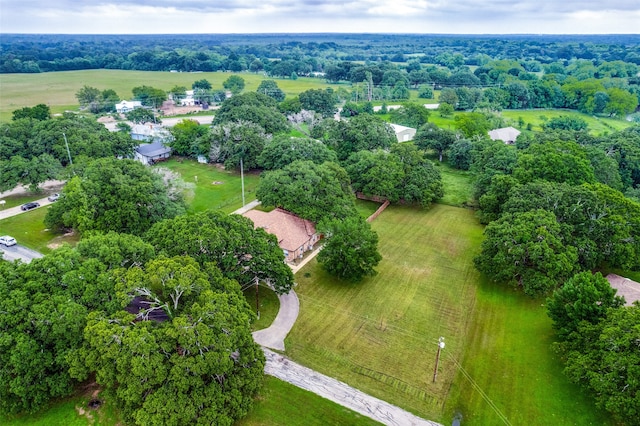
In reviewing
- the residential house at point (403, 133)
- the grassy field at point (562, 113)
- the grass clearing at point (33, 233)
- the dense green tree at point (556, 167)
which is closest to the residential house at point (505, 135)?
the residential house at point (403, 133)

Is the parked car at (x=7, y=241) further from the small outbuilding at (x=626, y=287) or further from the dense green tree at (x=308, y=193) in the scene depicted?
the small outbuilding at (x=626, y=287)

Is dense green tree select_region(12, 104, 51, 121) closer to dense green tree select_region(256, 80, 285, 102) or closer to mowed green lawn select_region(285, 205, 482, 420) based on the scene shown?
dense green tree select_region(256, 80, 285, 102)

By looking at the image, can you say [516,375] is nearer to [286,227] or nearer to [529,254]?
[529,254]

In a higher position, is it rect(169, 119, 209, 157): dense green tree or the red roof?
rect(169, 119, 209, 157): dense green tree

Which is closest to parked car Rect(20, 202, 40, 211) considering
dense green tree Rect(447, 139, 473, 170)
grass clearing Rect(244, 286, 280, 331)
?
grass clearing Rect(244, 286, 280, 331)

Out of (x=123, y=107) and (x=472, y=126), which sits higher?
(x=123, y=107)

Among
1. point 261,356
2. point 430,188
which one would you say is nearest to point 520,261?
point 430,188

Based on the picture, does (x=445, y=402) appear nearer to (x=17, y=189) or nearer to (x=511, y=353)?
(x=511, y=353)

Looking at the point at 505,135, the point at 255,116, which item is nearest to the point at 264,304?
the point at 255,116
